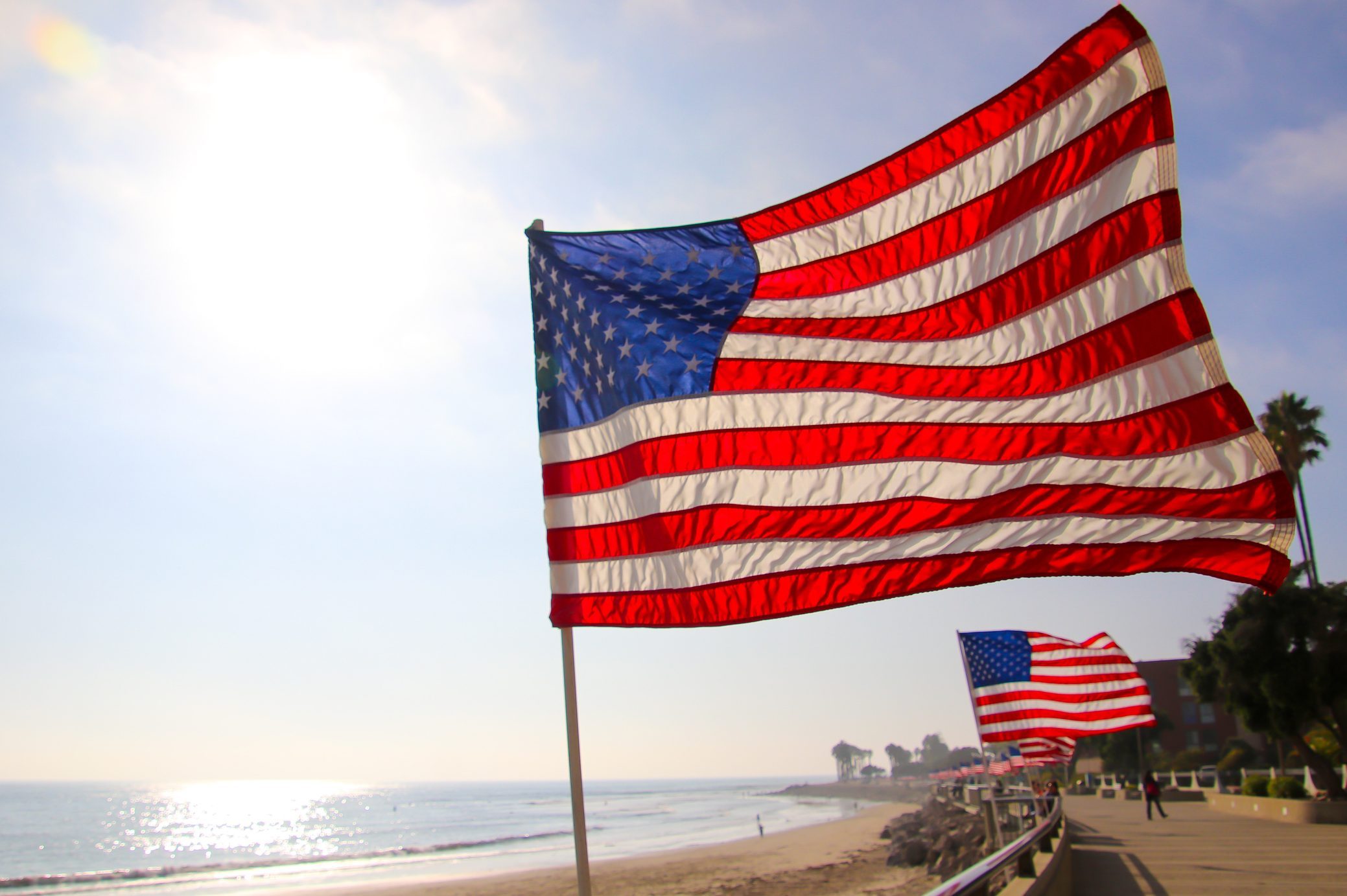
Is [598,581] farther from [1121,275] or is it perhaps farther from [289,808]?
[289,808]

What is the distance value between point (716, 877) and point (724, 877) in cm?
31

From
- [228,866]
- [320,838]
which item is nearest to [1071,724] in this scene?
[228,866]

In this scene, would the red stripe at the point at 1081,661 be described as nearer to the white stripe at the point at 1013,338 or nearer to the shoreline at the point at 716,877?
the shoreline at the point at 716,877

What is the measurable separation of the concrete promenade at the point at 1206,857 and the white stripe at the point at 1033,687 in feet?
8.64

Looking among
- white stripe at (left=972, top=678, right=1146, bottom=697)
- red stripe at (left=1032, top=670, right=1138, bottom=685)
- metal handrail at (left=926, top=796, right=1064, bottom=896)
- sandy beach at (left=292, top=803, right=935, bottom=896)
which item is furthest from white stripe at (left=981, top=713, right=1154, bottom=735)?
sandy beach at (left=292, top=803, right=935, bottom=896)

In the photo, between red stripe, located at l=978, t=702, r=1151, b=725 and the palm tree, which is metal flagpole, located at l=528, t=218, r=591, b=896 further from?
the palm tree

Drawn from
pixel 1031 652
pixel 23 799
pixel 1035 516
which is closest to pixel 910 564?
pixel 1035 516

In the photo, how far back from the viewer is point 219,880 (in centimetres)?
4144

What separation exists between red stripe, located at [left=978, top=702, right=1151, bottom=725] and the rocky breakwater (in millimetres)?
1936

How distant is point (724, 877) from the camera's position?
110ft

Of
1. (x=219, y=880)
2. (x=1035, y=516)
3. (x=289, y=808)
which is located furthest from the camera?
(x=289, y=808)

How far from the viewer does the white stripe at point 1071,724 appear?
17.1 m

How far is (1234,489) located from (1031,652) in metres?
13.5

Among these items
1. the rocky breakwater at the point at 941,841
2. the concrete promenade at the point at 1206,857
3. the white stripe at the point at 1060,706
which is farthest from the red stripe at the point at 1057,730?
the concrete promenade at the point at 1206,857
